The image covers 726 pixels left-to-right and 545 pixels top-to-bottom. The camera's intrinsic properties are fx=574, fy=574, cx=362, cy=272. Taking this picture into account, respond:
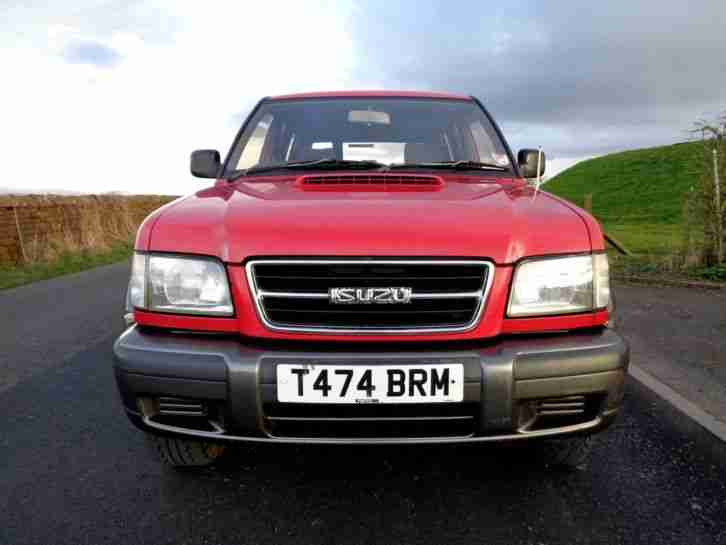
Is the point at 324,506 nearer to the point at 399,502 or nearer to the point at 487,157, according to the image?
the point at 399,502

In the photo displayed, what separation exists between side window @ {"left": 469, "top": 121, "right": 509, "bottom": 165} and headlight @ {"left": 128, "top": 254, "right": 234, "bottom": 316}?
1840mm

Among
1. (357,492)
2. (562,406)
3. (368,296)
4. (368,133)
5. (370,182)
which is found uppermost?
(368,133)

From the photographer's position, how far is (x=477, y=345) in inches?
82.2

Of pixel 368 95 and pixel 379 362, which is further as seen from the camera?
pixel 368 95

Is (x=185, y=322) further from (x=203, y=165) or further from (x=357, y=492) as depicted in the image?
(x=203, y=165)

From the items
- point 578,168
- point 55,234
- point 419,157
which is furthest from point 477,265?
point 578,168

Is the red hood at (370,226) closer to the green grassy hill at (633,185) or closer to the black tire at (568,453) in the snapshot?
the black tire at (568,453)

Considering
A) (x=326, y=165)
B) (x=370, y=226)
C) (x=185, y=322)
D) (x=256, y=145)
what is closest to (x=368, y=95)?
(x=256, y=145)

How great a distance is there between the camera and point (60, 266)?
1212 cm

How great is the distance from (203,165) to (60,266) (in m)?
10.3

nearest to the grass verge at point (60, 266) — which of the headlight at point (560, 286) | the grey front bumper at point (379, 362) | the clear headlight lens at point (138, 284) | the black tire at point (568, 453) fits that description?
the clear headlight lens at point (138, 284)

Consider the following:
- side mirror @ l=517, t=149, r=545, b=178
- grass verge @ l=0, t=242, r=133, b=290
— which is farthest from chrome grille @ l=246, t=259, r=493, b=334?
grass verge @ l=0, t=242, r=133, b=290

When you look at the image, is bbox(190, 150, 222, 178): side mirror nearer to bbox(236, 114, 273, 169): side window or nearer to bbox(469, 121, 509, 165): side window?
bbox(236, 114, 273, 169): side window

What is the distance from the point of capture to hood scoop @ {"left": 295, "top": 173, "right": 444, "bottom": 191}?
97.9 inches
